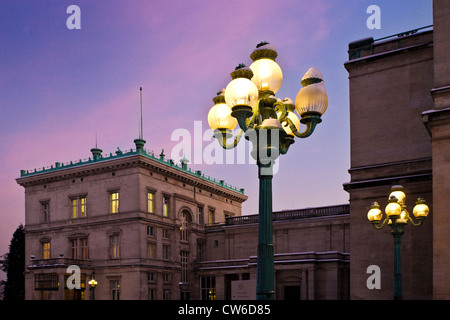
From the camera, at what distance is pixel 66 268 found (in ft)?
168

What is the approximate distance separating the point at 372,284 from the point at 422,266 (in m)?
2.46

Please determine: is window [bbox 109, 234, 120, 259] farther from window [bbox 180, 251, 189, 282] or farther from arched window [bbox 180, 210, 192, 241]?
arched window [bbox 180, 210, 192, 241]

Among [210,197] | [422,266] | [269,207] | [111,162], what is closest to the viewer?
[269,207]

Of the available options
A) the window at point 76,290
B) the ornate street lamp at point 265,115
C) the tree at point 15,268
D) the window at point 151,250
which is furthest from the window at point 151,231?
the ornate street lamp at point 265,115

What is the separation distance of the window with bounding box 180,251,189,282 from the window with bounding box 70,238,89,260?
1016 centimetres

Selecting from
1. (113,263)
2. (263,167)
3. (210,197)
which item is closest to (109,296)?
(113,263)

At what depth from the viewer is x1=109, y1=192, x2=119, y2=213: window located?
54.4 meters

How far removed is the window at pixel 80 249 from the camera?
5525 centimetres

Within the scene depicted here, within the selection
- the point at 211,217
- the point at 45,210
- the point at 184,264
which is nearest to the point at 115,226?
the point at 184,264

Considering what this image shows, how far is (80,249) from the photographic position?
182 feet

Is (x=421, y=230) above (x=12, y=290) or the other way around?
above

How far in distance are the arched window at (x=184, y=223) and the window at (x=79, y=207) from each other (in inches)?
418

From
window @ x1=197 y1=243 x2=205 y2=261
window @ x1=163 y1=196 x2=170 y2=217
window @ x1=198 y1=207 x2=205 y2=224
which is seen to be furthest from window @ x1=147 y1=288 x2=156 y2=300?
window @ x1=198 y1=207 x2=205 y2=224
